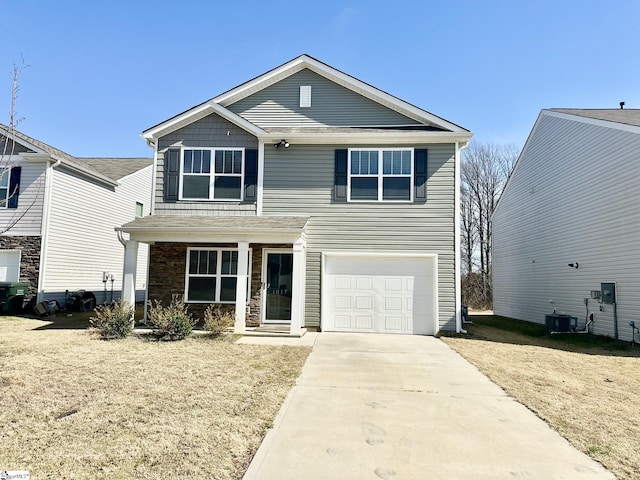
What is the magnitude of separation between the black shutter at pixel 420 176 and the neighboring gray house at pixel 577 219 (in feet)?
18.0

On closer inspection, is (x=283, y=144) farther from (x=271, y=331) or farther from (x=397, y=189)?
(x=271, y=331)

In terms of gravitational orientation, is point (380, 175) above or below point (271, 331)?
above

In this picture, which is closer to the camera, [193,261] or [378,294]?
[378,294]

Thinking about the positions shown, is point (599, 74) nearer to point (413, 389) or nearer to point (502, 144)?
point (413, 389)

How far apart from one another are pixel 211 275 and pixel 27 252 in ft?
24.2

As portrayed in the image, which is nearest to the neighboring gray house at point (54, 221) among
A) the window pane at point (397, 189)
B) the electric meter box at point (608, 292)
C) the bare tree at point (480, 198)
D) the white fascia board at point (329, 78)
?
the white fascia board at point (329, 78)

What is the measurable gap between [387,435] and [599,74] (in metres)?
12.3

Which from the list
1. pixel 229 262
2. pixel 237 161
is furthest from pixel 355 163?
pixel 229 262

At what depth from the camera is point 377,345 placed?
979cm

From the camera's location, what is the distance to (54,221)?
576 inches

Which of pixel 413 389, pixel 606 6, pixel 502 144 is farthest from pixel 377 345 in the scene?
pixel 502 144

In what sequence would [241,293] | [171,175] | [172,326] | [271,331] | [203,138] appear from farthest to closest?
1. [203,138]
2. [171,175]
3. [271,331]
4. [241,293]
5. [172,326]

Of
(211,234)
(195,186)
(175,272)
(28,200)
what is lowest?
(175,272)

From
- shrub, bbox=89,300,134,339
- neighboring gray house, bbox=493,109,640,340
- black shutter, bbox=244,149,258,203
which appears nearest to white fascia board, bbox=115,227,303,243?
black shutter, bbox=244,149,258,203
